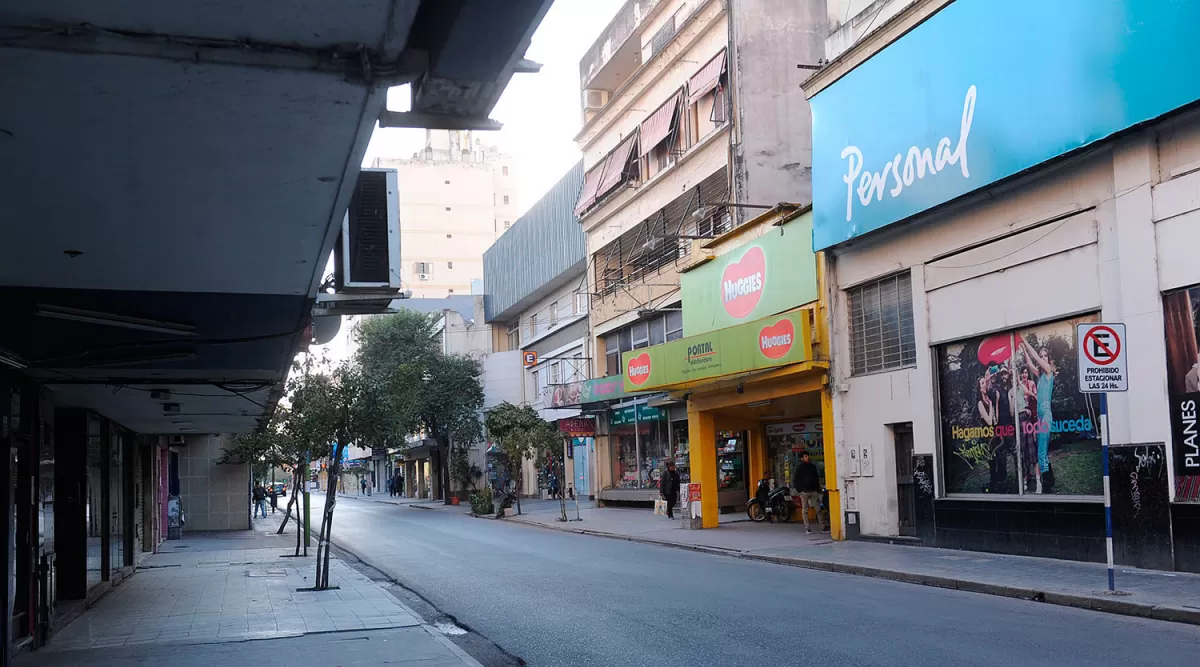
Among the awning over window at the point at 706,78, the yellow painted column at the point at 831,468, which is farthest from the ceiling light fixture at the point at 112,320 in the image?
the awning over window at the point at 706,78

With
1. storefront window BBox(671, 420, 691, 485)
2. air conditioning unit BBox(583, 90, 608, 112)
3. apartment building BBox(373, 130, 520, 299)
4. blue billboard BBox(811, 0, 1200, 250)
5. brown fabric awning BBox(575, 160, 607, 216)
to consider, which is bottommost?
storefront window BBox(671, 420, 691, 485)

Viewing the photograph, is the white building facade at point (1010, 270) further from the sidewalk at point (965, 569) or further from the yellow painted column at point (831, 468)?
the sidewalk at point (965, 569)

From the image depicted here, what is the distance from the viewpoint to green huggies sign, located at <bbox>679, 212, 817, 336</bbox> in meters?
21.9

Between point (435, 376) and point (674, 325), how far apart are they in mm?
23389

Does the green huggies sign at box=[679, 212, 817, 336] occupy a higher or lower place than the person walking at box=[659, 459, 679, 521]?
higher

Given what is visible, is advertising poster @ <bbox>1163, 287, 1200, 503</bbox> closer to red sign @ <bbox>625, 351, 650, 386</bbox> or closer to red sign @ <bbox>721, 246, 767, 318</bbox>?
red sign @ <bbox>721, 246, 767, 318</bbox>

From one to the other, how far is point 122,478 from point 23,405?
10.8 m

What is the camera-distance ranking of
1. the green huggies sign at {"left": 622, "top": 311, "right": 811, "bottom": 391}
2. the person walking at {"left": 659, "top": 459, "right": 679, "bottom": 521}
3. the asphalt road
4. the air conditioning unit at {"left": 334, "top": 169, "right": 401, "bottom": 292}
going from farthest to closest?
1. the person walking at {"left": 659, "top": 459, "right": 679, "bottom": 521}
2. the green huggies sign at {"left": 622, "top": 311, "right": 811, "bottom": 391}
3. the asphalt road
4. the air conditioning unit at {"left": 334, "top": 169, "right": 401, "bottom": 292}

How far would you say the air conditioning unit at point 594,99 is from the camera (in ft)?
136

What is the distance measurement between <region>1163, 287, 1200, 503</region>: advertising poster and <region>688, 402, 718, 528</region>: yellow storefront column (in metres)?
13.6

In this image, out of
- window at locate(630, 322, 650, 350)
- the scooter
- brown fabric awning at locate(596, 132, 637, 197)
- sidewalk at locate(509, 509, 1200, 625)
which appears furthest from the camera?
brown fabric awning at locate(596, 132, 637, 197)

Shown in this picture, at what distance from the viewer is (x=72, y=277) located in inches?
274

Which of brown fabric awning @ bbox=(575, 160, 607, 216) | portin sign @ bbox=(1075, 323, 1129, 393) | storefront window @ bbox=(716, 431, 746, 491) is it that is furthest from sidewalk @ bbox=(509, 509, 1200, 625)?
brown fabric awning @ bbox=(575, 160, 607, 216)

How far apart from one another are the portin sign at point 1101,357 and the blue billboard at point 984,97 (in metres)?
3.24
